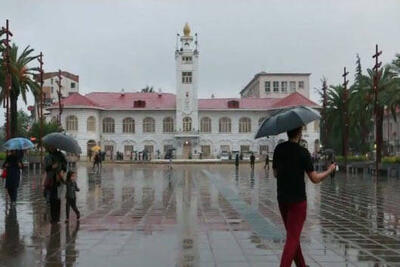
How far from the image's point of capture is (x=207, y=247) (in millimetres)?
8805

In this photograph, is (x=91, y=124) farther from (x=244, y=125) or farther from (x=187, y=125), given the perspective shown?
(x=244, y=125)

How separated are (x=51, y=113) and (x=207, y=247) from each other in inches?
2830

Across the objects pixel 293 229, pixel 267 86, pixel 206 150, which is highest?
pixel 267 86

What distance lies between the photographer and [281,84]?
384 feet

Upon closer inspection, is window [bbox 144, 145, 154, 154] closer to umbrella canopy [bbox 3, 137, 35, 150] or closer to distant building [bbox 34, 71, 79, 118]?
distant building [bbox 34, 71, 79, 118]

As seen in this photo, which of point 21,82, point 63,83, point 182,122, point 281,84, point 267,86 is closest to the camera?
point 21,82

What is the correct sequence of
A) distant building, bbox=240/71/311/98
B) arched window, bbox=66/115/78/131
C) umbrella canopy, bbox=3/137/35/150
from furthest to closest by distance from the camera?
distant building, bbox=240/71/311/98
arched window, bbox=66/115/78/131
umbrella canopy, bbox=3/137/35/150

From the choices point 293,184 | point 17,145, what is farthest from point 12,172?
point 293,184

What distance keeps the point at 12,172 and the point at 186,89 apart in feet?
213

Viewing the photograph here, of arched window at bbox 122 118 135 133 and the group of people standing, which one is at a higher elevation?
arched window at bbox 122 118 135 133

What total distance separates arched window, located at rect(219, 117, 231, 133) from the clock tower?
336 cm

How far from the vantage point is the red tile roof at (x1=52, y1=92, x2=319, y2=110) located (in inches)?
3068

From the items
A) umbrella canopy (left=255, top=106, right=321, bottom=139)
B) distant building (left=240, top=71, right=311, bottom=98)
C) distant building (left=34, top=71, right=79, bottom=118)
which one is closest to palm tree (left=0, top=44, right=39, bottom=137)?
umbrella canopy (left=255, top=106, right=321, bottom=139)

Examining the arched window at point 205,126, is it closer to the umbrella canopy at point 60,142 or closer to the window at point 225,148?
the window at point 225,148
